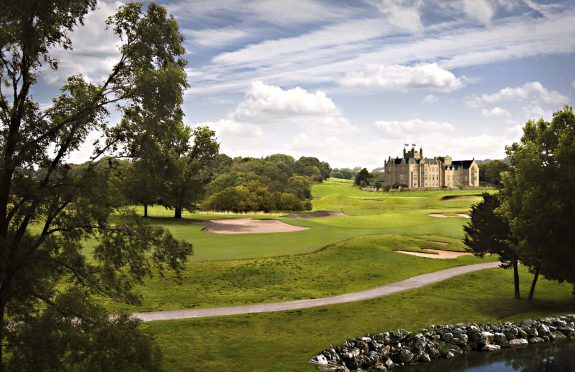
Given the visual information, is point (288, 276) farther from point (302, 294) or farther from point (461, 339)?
point (461, 339)

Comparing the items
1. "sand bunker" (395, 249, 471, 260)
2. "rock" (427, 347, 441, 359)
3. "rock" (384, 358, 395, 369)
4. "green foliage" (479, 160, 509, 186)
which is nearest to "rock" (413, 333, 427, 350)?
"rock" (427, 347, 441, 359)

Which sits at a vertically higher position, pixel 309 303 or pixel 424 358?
pixel 309 303

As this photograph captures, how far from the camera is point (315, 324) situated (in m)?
23.7

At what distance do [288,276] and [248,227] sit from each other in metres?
20.9

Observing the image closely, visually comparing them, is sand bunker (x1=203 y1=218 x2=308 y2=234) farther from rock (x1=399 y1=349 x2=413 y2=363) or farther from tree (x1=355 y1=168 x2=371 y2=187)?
tree (x1=355 y1=168 x2=371 y2=187)

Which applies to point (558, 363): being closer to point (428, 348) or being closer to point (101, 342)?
point (428, 348)

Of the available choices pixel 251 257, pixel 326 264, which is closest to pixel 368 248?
pixel 326 264

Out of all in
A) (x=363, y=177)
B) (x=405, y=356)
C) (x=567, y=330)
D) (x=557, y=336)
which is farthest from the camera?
(x=363, y=177)

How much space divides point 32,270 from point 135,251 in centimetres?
228

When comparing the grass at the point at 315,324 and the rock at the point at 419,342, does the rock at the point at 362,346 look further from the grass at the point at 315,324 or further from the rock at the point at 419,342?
the rock at the point at 419,342

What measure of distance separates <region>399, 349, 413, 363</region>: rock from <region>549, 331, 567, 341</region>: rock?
8895 mm

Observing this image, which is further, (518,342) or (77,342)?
(518,342)

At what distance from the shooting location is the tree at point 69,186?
1100 cm

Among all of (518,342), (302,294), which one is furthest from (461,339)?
(302,294)
